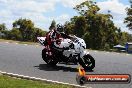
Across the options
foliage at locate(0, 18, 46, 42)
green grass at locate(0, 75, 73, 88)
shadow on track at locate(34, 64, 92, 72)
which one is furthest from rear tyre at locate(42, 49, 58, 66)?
foliage at locate(0, 18, 46, 42)

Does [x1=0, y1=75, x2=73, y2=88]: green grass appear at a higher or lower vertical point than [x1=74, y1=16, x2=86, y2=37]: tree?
higher

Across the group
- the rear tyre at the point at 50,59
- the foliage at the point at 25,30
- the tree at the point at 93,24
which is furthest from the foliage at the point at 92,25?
the rear tyre at the point at 50,59

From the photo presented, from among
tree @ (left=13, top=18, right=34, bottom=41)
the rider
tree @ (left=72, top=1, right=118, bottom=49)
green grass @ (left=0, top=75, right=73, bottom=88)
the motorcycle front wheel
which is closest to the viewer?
green grass @ (left=0, top=75, right=73, bottom=88)

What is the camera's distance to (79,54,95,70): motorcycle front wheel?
1481cm

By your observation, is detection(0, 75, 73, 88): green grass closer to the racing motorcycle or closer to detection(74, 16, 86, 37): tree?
the racing motorcycle

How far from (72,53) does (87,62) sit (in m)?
0.64

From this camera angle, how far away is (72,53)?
1496 cm

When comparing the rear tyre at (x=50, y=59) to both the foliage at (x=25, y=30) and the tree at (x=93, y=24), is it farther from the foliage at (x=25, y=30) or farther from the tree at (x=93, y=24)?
the foliage at (x=25, y=30)

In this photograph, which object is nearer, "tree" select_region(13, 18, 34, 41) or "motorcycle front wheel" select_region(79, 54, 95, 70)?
"motorcycle front wheel" select_region(79, 54, 95, 70)

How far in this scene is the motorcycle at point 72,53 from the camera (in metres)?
14.8

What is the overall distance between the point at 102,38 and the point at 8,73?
54.0 meters

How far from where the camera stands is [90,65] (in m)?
14.8

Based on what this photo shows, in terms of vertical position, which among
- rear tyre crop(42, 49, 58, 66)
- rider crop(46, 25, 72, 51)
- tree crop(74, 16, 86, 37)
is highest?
rider crop(46, 25, 72, 51)

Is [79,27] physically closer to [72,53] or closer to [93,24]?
[93,24]
